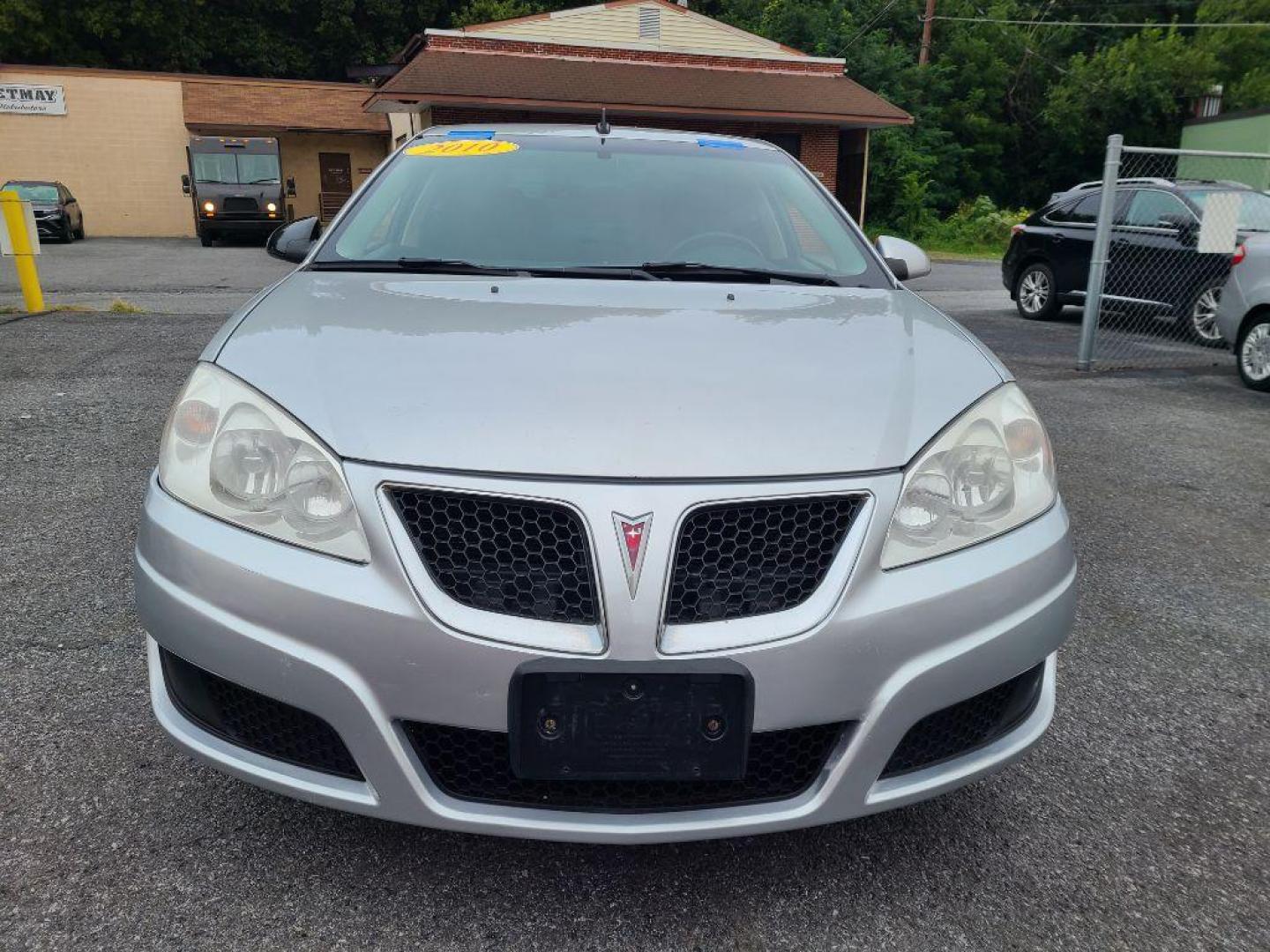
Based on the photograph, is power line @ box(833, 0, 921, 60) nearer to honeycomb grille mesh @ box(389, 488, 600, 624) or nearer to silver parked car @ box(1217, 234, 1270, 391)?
silver parked car @ box(1217, 234, 1270, 391)

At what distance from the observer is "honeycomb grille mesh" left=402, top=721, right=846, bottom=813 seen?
1.63m

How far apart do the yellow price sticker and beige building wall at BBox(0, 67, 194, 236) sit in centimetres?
3031

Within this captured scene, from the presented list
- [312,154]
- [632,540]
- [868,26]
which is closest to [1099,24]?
[868,26]

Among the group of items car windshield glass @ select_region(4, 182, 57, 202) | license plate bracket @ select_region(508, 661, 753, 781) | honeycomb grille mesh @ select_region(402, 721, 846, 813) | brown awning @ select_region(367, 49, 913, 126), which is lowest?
car windshield glass @ select_region(4, 182, 57, 202)

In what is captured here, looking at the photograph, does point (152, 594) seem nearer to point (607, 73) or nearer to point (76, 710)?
point (76, 710)

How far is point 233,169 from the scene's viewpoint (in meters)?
23.7

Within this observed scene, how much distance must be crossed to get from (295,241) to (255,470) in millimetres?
1713

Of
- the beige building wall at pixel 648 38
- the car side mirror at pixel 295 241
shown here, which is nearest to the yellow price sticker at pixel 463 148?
the car side mirror at pixel 295 241

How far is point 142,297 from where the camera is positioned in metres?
11.5

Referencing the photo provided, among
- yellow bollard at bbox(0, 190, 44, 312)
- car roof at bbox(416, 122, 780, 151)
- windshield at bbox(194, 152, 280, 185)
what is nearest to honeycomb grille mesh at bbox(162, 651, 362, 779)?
car roof at bbox(416, 122, 780, 151)

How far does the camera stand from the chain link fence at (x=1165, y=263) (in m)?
8.02

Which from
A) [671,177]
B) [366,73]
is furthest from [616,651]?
[366,73]

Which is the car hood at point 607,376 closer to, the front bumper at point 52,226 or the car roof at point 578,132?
the car roof at point 578,132

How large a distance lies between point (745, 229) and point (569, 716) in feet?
6.06
